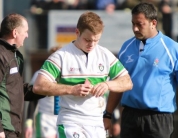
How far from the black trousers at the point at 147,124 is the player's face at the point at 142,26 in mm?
907

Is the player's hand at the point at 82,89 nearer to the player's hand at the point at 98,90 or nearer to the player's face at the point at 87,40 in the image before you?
the player's hand at the point at 98,90

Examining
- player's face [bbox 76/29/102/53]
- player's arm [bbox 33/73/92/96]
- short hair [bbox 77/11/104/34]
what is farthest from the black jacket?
short hair [bbox 77/11/104/34]

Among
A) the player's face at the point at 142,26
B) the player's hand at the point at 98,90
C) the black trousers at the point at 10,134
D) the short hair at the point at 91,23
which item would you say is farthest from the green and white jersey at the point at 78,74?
the player's face at the point at 142,26

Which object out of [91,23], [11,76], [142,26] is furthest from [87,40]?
[142,26]

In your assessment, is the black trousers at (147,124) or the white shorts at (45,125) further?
the white shorts at (45,125)

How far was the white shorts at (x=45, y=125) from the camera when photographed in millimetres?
12930

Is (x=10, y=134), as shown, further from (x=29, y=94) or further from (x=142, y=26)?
(x=142, y=26)

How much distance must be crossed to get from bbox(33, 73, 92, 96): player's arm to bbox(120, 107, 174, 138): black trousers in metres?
1.61

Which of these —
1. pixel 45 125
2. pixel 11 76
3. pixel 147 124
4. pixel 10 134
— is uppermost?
pixel 11 76

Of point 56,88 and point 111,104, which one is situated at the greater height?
point 56,88

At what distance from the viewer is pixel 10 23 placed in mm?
8508

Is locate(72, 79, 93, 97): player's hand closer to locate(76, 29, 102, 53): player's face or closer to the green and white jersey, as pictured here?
the green and white jersey

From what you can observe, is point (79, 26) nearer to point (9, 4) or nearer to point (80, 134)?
point (80, 134)

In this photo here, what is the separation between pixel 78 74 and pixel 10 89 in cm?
74
